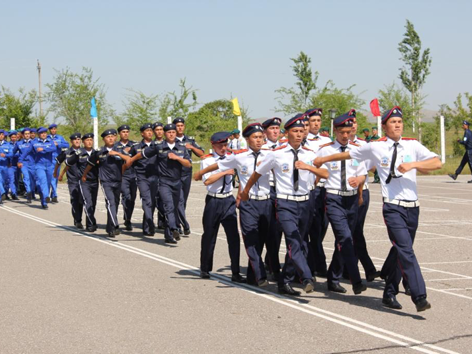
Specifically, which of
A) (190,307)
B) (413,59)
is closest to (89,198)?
(190,307)

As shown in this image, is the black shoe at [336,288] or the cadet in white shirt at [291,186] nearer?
the cadet in white shirt at [291,186]

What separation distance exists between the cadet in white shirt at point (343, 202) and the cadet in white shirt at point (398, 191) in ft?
2.07

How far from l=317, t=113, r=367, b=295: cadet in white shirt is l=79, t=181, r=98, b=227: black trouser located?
24.8 ft

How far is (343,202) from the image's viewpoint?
9141mm

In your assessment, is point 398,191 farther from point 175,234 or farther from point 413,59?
point 413,59

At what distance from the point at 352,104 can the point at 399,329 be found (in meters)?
45.4

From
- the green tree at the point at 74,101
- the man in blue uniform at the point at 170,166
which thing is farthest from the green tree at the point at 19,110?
the man in blue uniform at the point at 170,166

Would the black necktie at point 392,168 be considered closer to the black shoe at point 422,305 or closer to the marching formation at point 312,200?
the marching formation at point 312,200

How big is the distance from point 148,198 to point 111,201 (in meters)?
0.75

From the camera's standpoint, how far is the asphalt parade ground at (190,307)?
682 cm

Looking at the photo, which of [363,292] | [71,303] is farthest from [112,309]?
[363,292]

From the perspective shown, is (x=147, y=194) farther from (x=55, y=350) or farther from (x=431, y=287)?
(x=55, y=350)

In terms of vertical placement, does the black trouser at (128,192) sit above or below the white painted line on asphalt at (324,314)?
above

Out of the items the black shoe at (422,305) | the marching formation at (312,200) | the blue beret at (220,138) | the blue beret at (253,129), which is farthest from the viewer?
the blue beret at (220,138)
